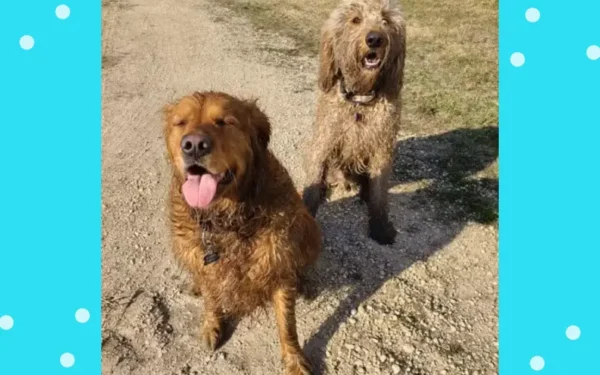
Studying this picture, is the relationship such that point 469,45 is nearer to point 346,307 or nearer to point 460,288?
point 460,288

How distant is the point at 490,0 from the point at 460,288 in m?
8.37

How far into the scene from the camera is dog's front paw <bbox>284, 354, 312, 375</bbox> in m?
3.42

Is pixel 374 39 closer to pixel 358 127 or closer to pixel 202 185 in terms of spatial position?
pixel 358 127

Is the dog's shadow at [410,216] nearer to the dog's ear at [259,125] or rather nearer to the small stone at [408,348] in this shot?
the small stone at [408,348]

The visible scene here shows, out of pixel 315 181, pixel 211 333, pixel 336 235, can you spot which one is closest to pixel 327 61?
pixel 315 181

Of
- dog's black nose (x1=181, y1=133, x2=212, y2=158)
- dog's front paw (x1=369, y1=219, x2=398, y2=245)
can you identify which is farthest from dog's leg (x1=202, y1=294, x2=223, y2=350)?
dog's front paw (x1=369, y1=219, x2=398, y2=245)

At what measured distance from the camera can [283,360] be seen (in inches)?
137

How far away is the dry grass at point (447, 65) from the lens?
19.8 ft

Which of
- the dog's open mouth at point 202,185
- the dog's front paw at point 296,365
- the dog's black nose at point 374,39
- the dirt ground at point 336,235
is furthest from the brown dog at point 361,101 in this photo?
the dog's open mouth at point 202,185

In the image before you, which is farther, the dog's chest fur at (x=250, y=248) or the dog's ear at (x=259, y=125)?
the dog's chest fur at (x=250, y=248)

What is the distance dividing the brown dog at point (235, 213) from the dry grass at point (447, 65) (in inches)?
107

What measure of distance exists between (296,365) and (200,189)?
5.20 feet

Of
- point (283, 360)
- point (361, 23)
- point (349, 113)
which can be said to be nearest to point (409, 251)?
point (349, 113)

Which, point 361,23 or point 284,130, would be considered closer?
point 361,23
